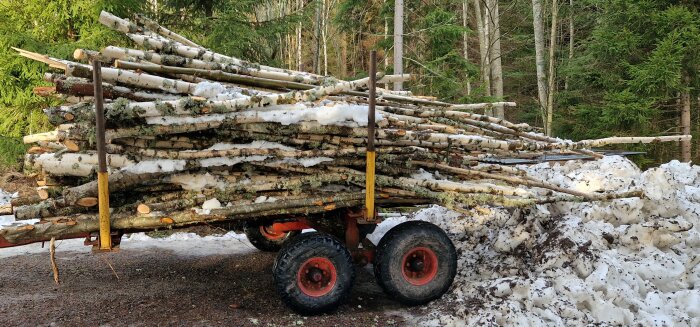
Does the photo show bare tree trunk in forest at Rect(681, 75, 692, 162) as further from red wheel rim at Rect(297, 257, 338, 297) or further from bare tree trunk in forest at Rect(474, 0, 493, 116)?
red wheel rim at Rect(297, 257, 338, 297)

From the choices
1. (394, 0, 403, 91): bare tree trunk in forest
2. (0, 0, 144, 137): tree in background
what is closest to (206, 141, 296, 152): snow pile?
(0, 0, 144, 137): tree in background

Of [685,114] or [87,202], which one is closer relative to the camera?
[87,202]

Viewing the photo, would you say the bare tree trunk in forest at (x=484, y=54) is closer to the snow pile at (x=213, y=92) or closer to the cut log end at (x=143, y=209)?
the snow pile at (x=213, y=92)

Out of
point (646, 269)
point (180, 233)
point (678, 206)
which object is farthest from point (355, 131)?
point (180, 233)

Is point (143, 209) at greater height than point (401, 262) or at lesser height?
greater

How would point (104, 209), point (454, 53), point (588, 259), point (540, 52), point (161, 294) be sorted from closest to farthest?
point (104, 209)
point (588, 259)
point (161, 294)
point (454, 53)
point (540, 52)

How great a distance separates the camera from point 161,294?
17.6ft

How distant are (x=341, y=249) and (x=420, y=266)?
0.89 m

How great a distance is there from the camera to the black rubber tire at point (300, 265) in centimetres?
457

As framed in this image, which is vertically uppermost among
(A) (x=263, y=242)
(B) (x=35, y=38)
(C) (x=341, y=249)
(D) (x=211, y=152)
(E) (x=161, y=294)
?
(B) (x=35, y=38)

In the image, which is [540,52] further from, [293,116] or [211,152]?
[211,152]

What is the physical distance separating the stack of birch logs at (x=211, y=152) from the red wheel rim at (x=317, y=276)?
510 mm

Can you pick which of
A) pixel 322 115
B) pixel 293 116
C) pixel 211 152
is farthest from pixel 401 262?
pixel 211 152

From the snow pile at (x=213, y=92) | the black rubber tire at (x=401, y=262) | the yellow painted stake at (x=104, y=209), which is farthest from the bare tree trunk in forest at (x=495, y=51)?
the yellow painted stake at (x=104, y=209)
